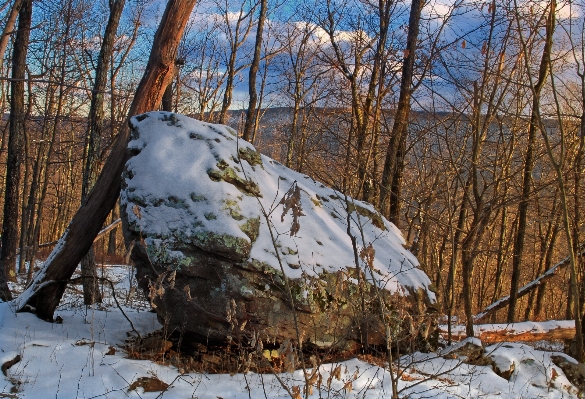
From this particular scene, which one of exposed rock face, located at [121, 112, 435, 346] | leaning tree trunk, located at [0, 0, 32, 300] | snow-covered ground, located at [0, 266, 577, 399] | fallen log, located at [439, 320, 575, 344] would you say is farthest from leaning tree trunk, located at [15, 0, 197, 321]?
fallen log, located at [439, 320, 575, 344]

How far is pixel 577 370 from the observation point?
5023mm

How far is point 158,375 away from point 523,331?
5.67m

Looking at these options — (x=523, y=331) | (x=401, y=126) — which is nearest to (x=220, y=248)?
(x=523, y=331)

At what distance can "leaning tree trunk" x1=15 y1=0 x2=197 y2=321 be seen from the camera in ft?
16.5

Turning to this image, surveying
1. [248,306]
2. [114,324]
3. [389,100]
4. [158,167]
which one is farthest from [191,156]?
[389,100]

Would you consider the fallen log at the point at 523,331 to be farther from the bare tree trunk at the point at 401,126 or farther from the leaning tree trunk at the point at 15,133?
the leaning tree trunk at the point at 15,133

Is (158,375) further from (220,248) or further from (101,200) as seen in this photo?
(101,200)

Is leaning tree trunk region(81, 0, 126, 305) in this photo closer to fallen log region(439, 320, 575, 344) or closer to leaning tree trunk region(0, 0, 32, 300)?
leaning tree trunk region(0, 0, 32, 300)

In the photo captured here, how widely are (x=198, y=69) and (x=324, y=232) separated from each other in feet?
53.5

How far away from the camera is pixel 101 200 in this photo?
17.1 feet

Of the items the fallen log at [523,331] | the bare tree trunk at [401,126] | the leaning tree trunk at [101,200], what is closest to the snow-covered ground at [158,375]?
the leaning tree trunk at [101,200]

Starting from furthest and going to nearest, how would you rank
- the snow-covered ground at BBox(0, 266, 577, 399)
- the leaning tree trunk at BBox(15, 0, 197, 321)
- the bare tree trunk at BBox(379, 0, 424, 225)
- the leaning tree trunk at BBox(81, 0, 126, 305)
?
the bare tree trunk at BBox(379, 0, 424, 225), the leaning tree trunk at BBox(81, 0, 126, 305), the leaning tree trunk at BBox(15, 0, 197, 321), the snow-covered ground at BBox(0, 266, 577, 399)

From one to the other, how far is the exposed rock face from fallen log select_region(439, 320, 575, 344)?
6.25 feet

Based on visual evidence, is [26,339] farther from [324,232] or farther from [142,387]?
[324,232]
